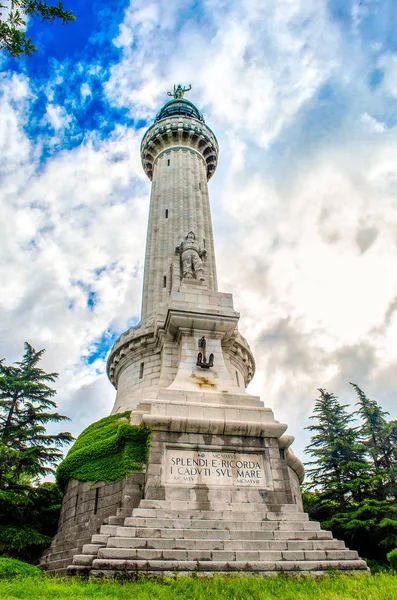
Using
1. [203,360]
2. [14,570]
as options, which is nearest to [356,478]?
[203,360]

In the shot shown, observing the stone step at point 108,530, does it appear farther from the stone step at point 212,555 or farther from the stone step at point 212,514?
the stone step at point 212,555

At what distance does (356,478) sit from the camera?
20.5m

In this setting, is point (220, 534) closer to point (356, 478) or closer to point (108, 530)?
point (108, 530)

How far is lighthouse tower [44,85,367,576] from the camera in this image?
8492 mm

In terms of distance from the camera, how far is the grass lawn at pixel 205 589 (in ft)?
21.5

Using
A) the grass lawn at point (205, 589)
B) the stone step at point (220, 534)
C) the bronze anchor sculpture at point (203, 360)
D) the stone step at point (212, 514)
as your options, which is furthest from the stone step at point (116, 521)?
the bronze anchor sculpture at point (203, 360)

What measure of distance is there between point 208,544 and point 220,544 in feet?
0.81

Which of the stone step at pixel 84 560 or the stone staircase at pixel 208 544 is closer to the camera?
the stone staircase at pixel 208 544

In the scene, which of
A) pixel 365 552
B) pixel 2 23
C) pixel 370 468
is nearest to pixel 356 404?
pixel 370 468

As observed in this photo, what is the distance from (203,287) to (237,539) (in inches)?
365

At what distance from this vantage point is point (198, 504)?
1016 centimetres

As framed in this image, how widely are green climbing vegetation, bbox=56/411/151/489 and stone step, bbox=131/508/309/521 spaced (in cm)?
174

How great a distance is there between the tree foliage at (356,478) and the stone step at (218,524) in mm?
9303

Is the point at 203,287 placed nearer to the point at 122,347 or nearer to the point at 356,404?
the point at 122,347
